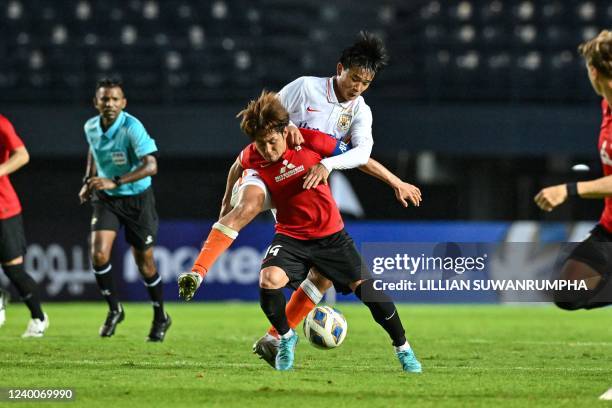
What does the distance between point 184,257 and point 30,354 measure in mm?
7827

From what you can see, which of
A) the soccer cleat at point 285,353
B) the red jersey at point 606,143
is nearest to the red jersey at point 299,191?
the soccer cleat at point 285,353

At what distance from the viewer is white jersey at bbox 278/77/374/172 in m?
7.42

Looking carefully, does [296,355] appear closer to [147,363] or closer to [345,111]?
[147,363]

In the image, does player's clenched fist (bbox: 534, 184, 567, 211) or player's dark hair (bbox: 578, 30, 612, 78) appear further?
player's dark hair (bbox: 578, 30, 612, 78)

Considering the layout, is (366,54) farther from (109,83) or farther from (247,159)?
(109,83)

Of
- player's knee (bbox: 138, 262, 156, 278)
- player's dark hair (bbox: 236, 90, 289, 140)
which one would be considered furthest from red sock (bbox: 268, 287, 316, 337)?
player's knee (bbox: 138, 262, 156, 278)

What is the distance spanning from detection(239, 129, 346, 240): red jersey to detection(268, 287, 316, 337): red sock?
610mm

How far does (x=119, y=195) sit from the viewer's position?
988cm

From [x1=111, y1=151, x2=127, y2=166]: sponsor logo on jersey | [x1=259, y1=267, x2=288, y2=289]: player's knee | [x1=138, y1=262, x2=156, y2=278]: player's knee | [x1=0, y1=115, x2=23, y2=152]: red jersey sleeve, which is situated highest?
[x1=0, y1=115, x2=23, y2=152]: red jersey sleeve

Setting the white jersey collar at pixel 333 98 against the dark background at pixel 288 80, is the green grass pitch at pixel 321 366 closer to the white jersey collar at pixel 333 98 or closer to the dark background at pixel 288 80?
the white jersey collar at pixel 333 98

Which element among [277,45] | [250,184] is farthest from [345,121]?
[277,45]

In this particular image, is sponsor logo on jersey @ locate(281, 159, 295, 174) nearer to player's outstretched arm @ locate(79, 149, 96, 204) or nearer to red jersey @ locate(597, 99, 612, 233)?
red jersey @ locate(597, 99, 612, 233)

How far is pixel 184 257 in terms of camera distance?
16.2m

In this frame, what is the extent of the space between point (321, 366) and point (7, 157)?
342 cm
